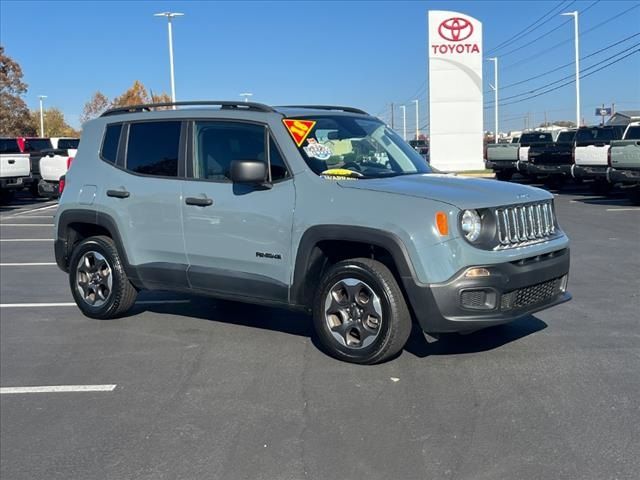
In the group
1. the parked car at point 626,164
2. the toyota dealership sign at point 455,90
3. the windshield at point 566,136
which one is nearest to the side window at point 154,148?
the parked car at point 626,164

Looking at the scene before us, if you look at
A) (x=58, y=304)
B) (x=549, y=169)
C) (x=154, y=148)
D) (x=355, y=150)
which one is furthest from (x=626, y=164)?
(x=58, y=304)

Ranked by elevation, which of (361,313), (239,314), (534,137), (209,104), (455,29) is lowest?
(239,314)

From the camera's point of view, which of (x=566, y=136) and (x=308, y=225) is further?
(x=566, y=136)

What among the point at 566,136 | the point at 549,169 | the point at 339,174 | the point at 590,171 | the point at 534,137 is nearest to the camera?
the point at 339,174

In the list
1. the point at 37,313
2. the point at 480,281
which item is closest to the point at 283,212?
the point at 480,281

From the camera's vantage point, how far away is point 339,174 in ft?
17.8

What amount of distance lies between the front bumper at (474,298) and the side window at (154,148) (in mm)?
2547

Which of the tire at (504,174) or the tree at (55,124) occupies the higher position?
the tree at (55,124)

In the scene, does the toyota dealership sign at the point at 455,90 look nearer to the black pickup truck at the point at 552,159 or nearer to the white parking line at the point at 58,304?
the black pickup truck at the point at 552,159

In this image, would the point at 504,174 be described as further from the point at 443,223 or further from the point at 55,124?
the point at 55,124

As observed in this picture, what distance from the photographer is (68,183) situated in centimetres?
709

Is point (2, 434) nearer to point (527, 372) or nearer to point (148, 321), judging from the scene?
point (148, 321)

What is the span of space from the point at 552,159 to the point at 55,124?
74.7 m

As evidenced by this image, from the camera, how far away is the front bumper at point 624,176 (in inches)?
637
